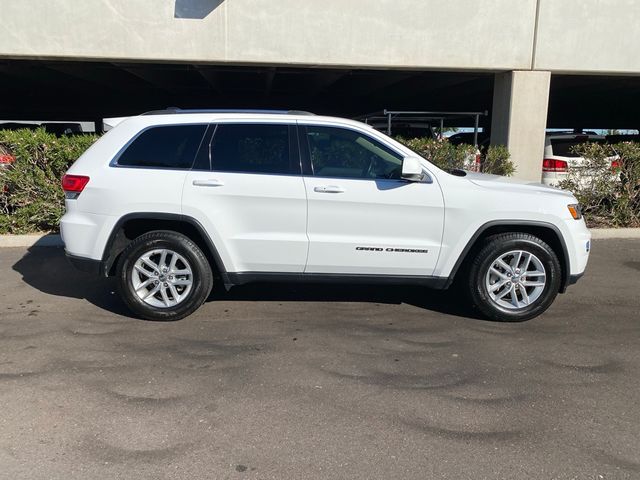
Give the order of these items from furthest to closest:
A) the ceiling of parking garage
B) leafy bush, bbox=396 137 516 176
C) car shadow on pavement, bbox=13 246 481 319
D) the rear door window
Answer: the ceiling of parking garage → leafy bush, bbox=396 137 516 176 → car shadow on pavement, bbox=13 246 481 319 → the rear door window

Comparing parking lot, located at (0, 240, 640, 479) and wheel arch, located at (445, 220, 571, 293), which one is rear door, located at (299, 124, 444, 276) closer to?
wheel arch, located at (445, 220, 571, 293)

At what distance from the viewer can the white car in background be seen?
371 inches

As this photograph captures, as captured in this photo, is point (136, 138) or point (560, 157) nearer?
point (136, 138)

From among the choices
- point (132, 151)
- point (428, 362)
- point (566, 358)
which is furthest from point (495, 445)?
point (132, 151)

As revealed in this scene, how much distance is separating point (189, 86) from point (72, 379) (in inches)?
636

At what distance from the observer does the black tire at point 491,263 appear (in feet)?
16.4

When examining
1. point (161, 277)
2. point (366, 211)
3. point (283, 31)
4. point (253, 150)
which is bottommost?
point (161, 277)

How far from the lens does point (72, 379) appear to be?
393 cm

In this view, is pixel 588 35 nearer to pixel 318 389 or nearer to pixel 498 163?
pixel 498 163

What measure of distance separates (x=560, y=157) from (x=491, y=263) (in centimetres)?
574

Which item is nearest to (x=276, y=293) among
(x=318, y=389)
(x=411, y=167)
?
(x=411, y=167)

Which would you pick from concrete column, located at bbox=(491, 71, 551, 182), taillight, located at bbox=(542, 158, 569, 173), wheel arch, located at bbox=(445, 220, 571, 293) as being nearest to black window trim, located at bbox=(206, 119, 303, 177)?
wheel arch, located at bbox=(445, 220, 571, 293)

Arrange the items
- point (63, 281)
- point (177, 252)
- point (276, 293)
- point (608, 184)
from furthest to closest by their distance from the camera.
Answer: point (608, 184), point (63, 281), point (276, 293), point (177, 252)

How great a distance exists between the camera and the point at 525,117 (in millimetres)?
9453
